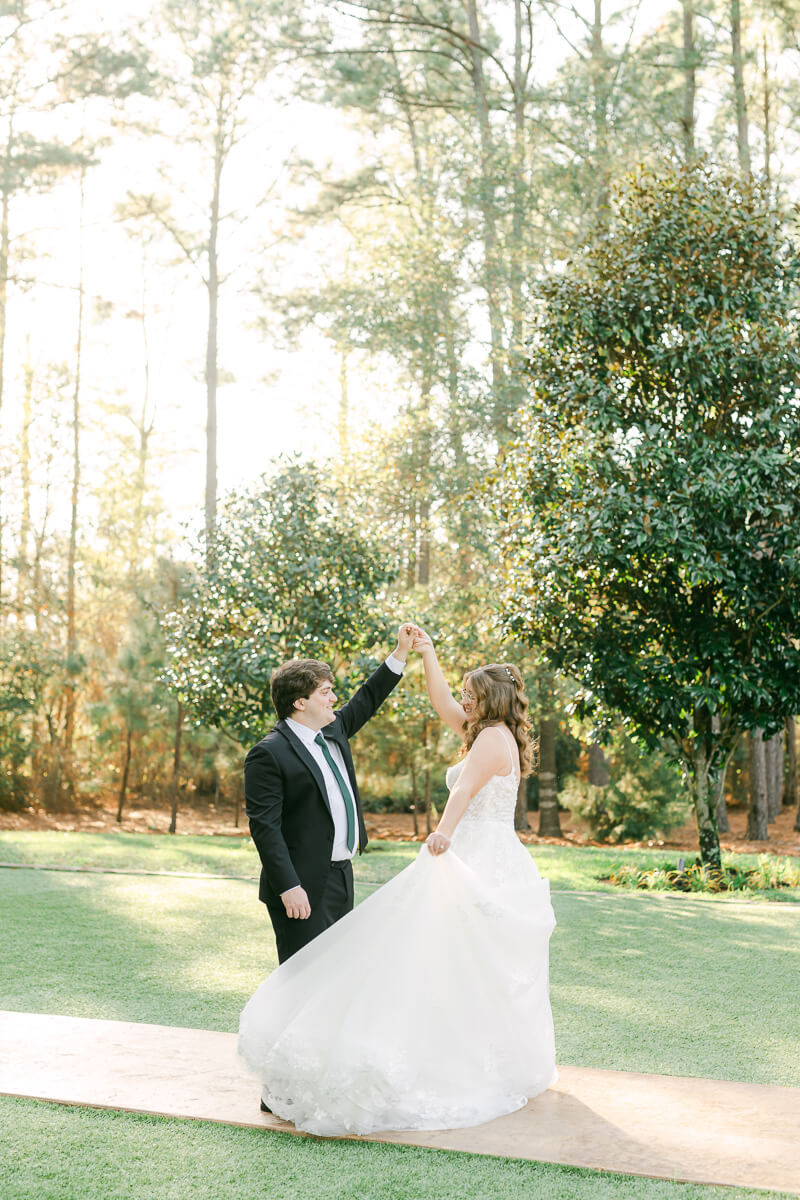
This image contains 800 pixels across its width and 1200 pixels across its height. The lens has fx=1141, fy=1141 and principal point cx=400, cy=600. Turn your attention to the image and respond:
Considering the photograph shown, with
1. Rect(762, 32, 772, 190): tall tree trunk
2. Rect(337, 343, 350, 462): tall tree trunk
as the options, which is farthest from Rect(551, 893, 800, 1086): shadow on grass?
Rect(337, 343, 350, 462): tall tree trunk

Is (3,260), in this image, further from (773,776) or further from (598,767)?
(773,776)

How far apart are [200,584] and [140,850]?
3362mm

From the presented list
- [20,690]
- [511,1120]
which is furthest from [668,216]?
[20,690]

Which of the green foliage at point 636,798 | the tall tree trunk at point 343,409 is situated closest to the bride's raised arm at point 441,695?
the green foliage at point 636,798

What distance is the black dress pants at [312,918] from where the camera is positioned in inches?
175

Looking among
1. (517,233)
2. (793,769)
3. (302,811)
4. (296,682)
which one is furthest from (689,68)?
(302,811)

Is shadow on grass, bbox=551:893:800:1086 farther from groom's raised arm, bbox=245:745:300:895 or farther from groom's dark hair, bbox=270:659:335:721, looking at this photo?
groom's dark hair, bbox=270:659:335:721

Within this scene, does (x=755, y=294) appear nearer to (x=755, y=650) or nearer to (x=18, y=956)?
(x=755, y=650)

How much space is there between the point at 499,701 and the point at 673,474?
235 inches

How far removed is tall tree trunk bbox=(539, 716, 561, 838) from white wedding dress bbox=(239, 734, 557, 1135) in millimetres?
13684

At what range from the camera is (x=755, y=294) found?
34.4ft

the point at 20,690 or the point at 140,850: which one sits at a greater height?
the point at 20,690

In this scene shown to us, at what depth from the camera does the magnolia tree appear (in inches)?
399

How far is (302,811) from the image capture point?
4422 mm
